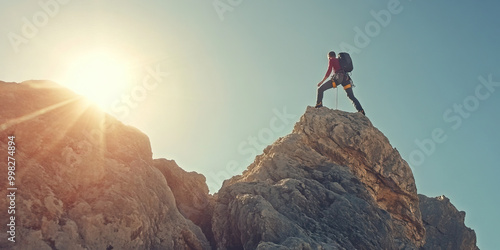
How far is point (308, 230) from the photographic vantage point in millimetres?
16766

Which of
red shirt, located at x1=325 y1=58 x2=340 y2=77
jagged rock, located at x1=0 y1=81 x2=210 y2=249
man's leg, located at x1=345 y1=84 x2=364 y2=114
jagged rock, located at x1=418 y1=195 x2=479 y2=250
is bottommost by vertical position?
jagged rock, located at x1=0 y1=81 x2=210 y2=249

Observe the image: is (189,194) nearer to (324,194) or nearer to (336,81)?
(324,194)

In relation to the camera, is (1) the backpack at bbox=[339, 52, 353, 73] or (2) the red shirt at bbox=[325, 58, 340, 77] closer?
(1) the backpack at bbox=[339, 52, 353, 73]

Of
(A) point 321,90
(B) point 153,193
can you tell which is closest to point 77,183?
(B) point 153,193

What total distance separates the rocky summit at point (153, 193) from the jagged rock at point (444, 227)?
1847 centimetres

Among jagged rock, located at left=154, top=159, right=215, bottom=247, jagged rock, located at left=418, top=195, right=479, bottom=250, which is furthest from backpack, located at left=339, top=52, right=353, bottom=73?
jagged rock, located at left=418, top=195, right=479, bottom=250

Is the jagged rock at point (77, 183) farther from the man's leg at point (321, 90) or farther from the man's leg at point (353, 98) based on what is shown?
the man's leg at point (353, 98)

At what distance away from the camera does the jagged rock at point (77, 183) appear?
13.3 m

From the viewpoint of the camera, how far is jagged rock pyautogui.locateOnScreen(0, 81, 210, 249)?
13312 mm

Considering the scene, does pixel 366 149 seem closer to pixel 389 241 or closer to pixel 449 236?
pixel 389 241

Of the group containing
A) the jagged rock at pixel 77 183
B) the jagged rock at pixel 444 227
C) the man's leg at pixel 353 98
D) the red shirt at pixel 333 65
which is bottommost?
the jagged rock at pixel 77 183

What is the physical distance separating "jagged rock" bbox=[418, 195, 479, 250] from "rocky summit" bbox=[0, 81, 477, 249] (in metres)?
18.5

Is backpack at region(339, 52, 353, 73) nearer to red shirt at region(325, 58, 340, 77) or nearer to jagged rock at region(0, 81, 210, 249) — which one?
red shirt at region(325, 58, 340, 77)

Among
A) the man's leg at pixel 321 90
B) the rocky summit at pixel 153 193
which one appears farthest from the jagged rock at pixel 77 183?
the man's leg at pixel 321 90
